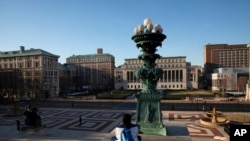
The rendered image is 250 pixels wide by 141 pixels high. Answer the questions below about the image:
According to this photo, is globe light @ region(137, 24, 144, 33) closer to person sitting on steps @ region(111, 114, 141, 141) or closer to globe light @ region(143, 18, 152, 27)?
globe light @ region(143, 18, 152, 27)

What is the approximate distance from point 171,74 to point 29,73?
223ft

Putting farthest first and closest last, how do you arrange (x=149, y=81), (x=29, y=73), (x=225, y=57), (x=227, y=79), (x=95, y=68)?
(x=225, y=57), (x=95, y=68), (x=227, y=79), (x=29, y=73), (x=149, y=81)

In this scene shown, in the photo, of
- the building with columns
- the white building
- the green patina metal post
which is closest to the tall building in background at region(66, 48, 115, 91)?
the building with columns

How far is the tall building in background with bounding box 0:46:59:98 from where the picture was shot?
5195 cm

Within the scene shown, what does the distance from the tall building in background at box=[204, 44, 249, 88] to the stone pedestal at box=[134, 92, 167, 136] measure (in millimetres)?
135919

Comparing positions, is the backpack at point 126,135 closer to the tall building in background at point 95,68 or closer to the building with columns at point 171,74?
the building with columns at point 171,74

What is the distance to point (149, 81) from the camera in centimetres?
1078

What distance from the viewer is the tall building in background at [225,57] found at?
445 ft

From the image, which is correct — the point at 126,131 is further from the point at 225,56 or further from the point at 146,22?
the point at 225,56

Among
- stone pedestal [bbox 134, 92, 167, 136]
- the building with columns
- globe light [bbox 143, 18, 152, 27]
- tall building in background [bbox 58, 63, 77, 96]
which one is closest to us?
stone pedestal [bbox 134, 92, 167, 136]

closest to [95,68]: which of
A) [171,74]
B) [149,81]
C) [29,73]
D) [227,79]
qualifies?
[171,74]

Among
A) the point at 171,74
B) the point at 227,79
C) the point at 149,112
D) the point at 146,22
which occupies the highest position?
the point at 146,22

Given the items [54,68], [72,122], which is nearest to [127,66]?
[54,68]

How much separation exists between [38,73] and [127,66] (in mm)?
55554
